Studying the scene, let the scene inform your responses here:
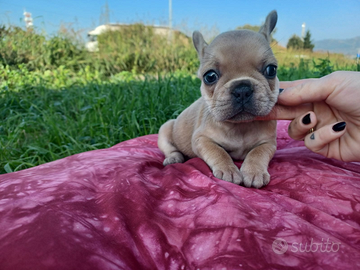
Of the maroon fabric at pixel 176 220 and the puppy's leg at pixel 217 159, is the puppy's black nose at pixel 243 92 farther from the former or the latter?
the maroon fabric at pixel 176 220

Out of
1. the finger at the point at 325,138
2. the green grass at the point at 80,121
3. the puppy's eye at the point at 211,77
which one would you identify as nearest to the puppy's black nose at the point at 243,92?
the puppy's eye at the point at 211,77

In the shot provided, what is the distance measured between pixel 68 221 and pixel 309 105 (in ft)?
6.47

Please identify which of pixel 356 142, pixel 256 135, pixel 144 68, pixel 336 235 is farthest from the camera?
pixel 144 68

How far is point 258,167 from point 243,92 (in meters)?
0.55

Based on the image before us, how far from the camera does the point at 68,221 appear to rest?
4.36ft

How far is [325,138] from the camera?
6.44ft

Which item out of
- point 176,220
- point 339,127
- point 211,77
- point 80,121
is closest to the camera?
point 176,220

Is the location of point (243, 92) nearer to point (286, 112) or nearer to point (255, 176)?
point (286, 112)

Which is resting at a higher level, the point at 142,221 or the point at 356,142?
the point at 356,142

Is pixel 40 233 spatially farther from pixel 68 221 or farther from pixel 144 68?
pixel 144 68

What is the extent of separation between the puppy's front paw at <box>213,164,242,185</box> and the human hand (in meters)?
0.57

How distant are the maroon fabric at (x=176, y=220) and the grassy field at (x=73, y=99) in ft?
5.72

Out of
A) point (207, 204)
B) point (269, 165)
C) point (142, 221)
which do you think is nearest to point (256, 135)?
point (269, 165)

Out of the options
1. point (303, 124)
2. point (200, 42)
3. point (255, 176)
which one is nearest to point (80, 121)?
point (200, 42)
